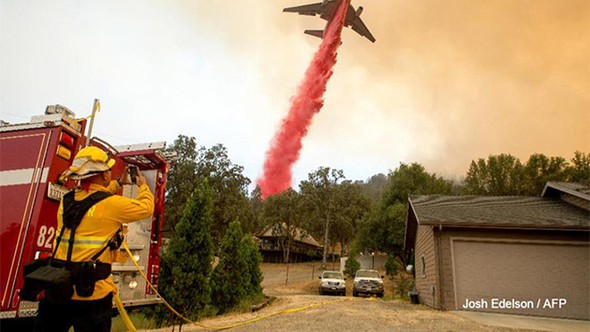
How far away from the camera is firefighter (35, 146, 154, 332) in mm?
2850

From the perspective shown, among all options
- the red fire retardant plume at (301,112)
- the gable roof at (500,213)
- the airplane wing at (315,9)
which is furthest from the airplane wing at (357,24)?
the gable roof at (500,213)

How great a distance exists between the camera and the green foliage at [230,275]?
12.8 metres

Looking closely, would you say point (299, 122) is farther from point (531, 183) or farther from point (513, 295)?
point (531, 183)

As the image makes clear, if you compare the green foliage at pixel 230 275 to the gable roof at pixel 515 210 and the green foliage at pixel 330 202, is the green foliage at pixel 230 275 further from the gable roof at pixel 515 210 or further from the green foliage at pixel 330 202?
the green foliage at pixel 330 202

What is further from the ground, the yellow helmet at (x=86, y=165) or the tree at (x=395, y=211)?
the tree at (x=395, y=211)

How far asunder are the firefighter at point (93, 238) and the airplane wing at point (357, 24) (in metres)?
25.1

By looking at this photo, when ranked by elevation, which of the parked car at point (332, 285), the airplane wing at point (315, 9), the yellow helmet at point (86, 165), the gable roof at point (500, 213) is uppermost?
the airplane wing at point (315, 9)

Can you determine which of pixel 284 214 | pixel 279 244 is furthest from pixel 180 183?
pixel 279 244

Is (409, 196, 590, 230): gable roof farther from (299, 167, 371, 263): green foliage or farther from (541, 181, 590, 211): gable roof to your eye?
(299, 167, 371, 263): green foliage

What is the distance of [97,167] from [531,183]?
54865 millimetres

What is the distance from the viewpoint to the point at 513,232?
44.3 ft

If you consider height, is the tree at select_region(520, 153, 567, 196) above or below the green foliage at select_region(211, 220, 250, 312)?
above

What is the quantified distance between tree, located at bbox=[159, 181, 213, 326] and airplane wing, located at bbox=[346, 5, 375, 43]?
66.7 ft

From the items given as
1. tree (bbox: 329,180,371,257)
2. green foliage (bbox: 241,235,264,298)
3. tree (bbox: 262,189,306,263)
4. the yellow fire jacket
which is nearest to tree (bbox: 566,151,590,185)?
tree (bbox: 329,180,371,257)
